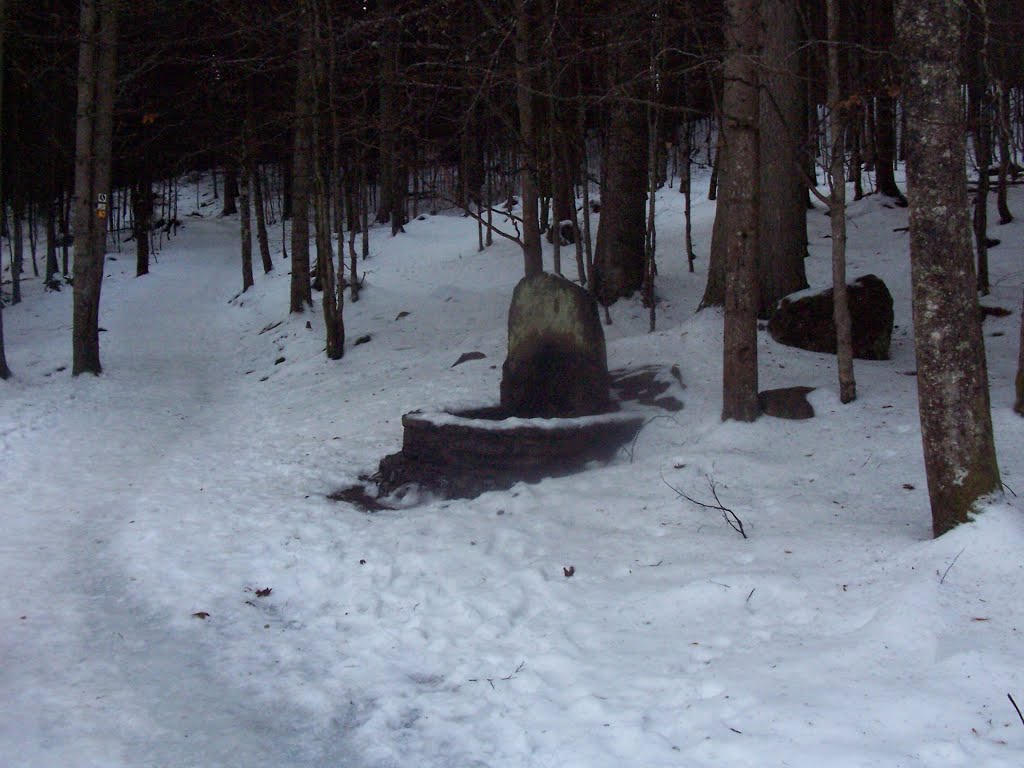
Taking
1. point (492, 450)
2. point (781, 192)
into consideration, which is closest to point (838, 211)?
point (781, 192)

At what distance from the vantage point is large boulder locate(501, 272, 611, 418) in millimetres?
8703

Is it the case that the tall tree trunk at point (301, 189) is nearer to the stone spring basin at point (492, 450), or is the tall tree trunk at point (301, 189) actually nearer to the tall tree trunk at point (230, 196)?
the stone spring basin at point (492, 450)

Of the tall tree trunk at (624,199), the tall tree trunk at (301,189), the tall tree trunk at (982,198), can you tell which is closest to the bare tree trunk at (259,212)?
the tall tree trunk at (301,189)

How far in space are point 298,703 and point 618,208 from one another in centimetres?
1055

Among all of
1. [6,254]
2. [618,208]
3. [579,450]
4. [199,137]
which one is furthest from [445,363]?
[6,254]

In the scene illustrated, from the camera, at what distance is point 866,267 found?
14648mm

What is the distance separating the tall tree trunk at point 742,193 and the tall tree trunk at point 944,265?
2767 millimetres

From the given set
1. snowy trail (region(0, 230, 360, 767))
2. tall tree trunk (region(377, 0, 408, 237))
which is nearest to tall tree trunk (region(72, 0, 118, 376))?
snowy trail (region(0, 230, 360, 767))

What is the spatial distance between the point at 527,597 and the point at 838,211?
16.8 ft

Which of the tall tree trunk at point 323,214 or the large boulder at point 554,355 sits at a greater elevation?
the tall tree trunk at point 323,214

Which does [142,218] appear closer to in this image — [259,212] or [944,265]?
[259,212]

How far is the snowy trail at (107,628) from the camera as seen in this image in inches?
147

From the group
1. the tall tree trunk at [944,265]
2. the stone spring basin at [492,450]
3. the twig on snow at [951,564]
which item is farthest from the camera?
the stone spring basin at [492,450]

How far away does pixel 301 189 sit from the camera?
16.6m
